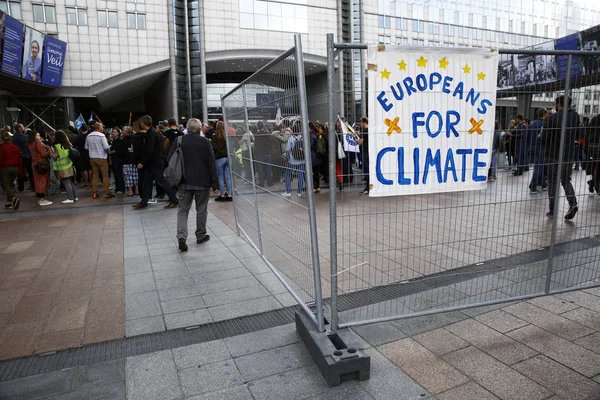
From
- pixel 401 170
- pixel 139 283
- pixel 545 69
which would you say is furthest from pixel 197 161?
pixel 545 69

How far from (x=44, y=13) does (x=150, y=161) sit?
111 ft

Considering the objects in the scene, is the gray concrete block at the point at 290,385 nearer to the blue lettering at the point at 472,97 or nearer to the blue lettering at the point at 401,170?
the blue lettering at the point at 401,170

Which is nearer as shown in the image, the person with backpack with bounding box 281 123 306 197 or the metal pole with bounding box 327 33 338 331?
the metal pole with bounding box 327 33 338 331

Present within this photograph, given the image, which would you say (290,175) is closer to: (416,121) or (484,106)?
(416,121)

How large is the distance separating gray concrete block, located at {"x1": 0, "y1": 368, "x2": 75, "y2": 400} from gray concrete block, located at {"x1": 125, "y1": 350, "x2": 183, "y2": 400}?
387 mm

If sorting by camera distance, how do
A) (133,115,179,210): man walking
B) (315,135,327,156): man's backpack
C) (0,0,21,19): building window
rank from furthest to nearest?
(0,0,21,19): building window
(315,135,327,156): man's backpack
(133,115,179,210): man walking

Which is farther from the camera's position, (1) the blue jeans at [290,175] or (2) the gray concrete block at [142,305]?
(2) the gray concrete block at [142,305]

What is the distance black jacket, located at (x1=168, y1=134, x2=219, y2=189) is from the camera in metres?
5.88

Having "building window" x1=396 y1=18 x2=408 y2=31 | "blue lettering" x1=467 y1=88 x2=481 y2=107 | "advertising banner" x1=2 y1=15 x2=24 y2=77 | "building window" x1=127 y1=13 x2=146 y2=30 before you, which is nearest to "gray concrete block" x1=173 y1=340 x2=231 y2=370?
"blue lettering" x1=467 y1=88 x2=481 y2=107

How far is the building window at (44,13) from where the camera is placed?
33938mm

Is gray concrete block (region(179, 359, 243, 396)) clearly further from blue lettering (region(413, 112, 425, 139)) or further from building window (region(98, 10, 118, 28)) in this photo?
building window (region(98, 10, 118, 28))

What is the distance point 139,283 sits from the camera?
15.5ft

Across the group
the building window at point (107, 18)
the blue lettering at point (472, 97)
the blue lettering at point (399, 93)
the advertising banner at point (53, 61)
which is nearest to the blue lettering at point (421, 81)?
the blue lettering at point (399, 93)

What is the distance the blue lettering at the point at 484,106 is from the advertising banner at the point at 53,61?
1284 inches
